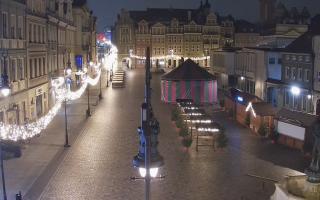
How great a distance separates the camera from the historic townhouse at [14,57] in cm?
2845

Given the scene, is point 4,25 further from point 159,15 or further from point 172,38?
point 159,15

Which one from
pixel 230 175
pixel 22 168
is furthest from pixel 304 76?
pixel 22 168

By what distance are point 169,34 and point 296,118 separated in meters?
82.7

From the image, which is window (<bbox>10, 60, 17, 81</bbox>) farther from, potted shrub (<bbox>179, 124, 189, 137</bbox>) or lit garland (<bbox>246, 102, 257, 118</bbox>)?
lit garland (<bbox>246, 102, 257, 118</bbox>)

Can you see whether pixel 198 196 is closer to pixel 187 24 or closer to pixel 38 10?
pixel 38 10

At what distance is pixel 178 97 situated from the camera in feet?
81.5

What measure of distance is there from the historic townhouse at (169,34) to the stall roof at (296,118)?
258 feet

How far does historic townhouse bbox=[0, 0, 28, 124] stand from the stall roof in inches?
653

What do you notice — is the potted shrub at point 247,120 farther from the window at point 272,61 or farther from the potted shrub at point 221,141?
the window at point 272,61

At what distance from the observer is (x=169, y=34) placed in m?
109

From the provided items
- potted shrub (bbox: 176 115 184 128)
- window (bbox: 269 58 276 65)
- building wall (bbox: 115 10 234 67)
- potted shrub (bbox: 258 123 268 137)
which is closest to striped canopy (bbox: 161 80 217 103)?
potted shrub (bbox: 258 123 268 137)

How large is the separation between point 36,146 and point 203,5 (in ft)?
304

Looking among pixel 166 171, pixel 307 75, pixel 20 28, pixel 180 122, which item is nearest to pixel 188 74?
pixel 180 122

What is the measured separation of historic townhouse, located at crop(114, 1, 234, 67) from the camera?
354 feet
